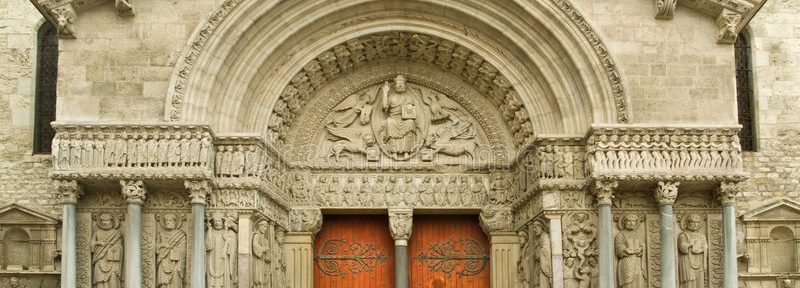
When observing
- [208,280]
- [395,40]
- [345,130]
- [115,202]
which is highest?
[395,40]

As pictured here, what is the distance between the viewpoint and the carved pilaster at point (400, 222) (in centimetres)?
1645

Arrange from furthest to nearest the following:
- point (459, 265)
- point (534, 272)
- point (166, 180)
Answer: point (459, 265), point (534, 272), point (166, 180)

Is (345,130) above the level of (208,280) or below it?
above

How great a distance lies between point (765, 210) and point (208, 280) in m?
8.45

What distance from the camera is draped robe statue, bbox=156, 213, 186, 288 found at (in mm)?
14891

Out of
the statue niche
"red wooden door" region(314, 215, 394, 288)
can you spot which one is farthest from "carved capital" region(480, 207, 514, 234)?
"red wooden door" region(314, 215, 394, 288)

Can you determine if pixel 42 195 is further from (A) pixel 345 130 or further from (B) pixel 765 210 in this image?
(B) pixel 765 210

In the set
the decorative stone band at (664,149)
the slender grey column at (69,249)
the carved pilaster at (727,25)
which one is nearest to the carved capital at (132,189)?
the slender grey column at (69,249)

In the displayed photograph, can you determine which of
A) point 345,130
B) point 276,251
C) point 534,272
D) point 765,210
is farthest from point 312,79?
point 765,210

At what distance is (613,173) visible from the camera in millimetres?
14703

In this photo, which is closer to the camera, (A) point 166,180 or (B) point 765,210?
(A) point 166,180

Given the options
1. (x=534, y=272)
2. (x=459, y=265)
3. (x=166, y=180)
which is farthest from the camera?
(x=459, y=265)

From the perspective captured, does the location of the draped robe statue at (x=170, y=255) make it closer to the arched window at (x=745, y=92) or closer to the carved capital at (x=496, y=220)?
the carved capital at (x=496, y=220)

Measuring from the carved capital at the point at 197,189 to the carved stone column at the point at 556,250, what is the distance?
14.9 feet
